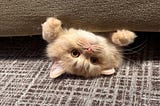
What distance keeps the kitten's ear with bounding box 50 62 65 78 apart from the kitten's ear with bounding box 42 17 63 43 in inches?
4.9

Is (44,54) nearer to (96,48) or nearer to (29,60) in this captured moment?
(29,60)

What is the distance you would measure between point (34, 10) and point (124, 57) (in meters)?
0.41

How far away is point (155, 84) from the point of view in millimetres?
1133

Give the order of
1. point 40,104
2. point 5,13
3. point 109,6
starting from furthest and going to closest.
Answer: point 5,13, point 109,6, point 40,104

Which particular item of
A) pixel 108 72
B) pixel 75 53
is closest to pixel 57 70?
pixel 75 53

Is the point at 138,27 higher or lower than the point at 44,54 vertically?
higher

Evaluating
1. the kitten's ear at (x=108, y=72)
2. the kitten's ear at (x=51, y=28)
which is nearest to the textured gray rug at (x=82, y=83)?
the kitten's ear at (x=108, y=72)

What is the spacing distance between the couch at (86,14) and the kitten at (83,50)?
34 millimetres

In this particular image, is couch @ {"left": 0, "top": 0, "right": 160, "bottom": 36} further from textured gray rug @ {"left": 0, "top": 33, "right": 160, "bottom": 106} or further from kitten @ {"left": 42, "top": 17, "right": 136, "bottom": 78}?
textured gray rug @ {"left": 0, "top": 33, "right": 160, "bottom": 106}

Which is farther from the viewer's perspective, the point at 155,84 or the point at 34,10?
the point at 34,10

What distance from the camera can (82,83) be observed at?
1197mm

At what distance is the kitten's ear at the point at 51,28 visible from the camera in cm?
125

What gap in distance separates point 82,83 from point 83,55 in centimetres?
11

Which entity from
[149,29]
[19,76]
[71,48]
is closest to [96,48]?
[71,48]
